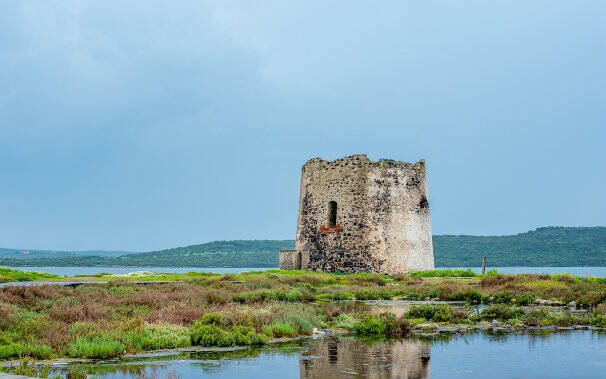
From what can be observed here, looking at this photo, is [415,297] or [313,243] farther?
[313,243]

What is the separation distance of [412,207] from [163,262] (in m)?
100

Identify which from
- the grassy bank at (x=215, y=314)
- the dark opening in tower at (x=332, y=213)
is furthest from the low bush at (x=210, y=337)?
the dark opening in tower at (x=332, y=213)

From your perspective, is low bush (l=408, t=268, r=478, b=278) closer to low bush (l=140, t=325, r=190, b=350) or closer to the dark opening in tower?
the dark opening in tower

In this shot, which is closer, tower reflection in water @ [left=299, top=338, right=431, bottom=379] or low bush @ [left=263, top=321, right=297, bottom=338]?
tower reflection in water @ [left=299, top=338, right=431, bottom=379]

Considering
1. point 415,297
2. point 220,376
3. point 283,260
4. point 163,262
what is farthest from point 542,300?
point 163,262

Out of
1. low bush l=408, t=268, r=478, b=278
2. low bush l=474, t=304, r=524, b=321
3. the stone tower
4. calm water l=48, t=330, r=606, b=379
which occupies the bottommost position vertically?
calm water l=48, t=330, r=606, b=379

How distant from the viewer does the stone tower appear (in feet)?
108

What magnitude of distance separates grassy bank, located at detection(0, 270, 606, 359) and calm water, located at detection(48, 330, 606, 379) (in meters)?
0.98

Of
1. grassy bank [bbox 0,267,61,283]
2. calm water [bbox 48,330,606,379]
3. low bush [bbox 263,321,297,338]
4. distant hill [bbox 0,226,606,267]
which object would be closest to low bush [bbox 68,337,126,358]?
calm water [bbox 48,330,606,379]

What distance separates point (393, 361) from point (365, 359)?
1.60ft

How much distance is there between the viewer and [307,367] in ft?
28.1

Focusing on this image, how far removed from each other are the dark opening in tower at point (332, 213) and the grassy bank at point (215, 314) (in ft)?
35.1

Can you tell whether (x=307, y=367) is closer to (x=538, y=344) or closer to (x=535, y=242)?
(x=538, y=344)

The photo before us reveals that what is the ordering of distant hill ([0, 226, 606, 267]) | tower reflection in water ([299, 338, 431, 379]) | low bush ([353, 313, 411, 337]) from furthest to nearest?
distant hill ([0, 226, 606, 267]), low bush ([353, 313, 411, 337]), tower reflection in water ([299, 338, 431, 379])
